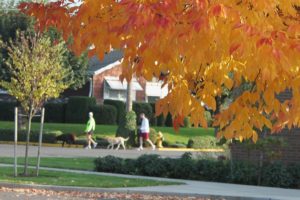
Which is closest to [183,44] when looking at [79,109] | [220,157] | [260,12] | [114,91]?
[260,12]

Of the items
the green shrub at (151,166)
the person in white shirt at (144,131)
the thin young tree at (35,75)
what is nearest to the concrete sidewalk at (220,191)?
the green shrub at (151,166)

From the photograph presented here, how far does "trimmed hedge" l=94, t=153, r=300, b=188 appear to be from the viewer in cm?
1834

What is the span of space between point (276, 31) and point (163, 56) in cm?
77

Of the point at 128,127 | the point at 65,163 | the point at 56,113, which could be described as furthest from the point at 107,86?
the point at 65,163

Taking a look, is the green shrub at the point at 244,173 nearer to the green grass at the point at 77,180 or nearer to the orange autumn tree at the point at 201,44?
the green grass at the point at 77,180

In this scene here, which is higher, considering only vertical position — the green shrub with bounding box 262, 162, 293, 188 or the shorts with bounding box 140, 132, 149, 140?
the shorts with bounding box 140, 132, 149, 140

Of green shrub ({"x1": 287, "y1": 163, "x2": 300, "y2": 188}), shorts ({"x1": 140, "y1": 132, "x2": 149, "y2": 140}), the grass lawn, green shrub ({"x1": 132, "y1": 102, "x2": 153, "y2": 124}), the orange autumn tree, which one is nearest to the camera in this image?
the orange autumn tree

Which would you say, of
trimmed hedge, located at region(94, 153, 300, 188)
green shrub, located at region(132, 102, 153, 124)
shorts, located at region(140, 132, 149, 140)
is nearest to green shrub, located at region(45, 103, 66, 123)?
green shrub, located at region(132, 102, 153, 124)

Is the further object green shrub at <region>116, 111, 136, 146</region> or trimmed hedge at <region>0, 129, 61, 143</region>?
trimmed hedge at <region>0, 129, 61, 143</region>

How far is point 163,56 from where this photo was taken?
493cm

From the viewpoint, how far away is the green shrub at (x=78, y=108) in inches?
2000

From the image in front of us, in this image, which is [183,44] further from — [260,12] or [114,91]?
[114,91]

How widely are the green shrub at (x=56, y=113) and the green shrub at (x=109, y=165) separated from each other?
30.7 meters

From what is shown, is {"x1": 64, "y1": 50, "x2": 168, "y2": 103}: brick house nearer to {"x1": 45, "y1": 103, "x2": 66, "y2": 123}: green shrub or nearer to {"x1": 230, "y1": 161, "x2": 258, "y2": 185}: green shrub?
{"x1": 45, "y1": 103, "x2": 66, "y2": 123}: green shrub
